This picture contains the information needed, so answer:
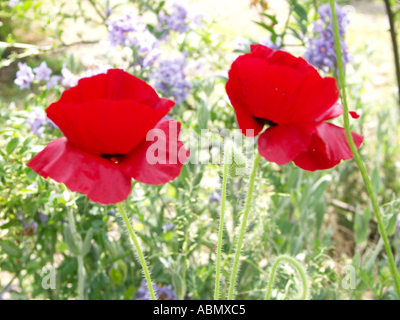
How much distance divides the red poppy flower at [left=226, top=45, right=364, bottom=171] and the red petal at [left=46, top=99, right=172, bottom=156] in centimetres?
9

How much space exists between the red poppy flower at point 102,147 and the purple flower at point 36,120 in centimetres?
64

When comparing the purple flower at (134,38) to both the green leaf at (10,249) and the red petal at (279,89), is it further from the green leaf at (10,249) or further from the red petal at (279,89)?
the red petal at (279,89)

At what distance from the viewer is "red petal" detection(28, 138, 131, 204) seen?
0.43 meters

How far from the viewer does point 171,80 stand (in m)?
1.23

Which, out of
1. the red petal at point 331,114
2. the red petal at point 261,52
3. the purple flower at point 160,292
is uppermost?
the red petal at point 261,52

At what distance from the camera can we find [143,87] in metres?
0.51

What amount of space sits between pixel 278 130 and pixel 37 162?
0.87 feet

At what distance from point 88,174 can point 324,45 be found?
3.18 feet

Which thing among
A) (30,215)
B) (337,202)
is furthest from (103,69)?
(337,202)

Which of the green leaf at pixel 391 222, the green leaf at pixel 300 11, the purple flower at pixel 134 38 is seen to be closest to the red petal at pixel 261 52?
the green leaf at pixel 391 222

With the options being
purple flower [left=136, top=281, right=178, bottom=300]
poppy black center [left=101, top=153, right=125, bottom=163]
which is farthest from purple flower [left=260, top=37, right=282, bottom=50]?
poppy black center [left=101, top=153, right=125, bottom=163]

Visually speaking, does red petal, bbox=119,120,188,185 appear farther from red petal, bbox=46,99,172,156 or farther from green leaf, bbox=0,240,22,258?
green leaf, bbox=0,240,22,258

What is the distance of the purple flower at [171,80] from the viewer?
1.23m
